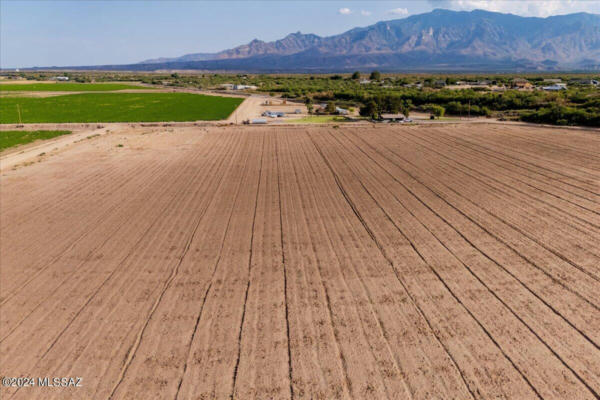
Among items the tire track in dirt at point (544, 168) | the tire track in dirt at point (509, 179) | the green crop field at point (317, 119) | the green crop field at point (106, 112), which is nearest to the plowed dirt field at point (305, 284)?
the tire track in dirt at point (509, 179)

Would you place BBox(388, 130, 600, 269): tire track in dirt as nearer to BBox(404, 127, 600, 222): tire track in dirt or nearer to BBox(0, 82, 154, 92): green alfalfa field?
BBox(404, 127, 600, 222): tire track in dirt

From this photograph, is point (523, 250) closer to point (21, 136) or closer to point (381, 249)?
point (381, 249)

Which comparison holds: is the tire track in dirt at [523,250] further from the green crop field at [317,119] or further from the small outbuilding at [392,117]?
the green crop field at [317,119]

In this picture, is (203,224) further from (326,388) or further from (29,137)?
(29,137)

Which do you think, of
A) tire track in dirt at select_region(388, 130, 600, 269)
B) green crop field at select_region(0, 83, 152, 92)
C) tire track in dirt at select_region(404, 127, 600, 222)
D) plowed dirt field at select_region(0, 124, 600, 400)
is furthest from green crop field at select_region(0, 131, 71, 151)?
Answer: green crop field at select_region(0, 83, 152, 92)

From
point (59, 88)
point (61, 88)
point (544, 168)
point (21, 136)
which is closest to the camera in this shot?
point (544, 168)

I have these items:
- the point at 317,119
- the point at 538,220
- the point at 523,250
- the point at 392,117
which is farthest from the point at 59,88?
the point at 523,250
